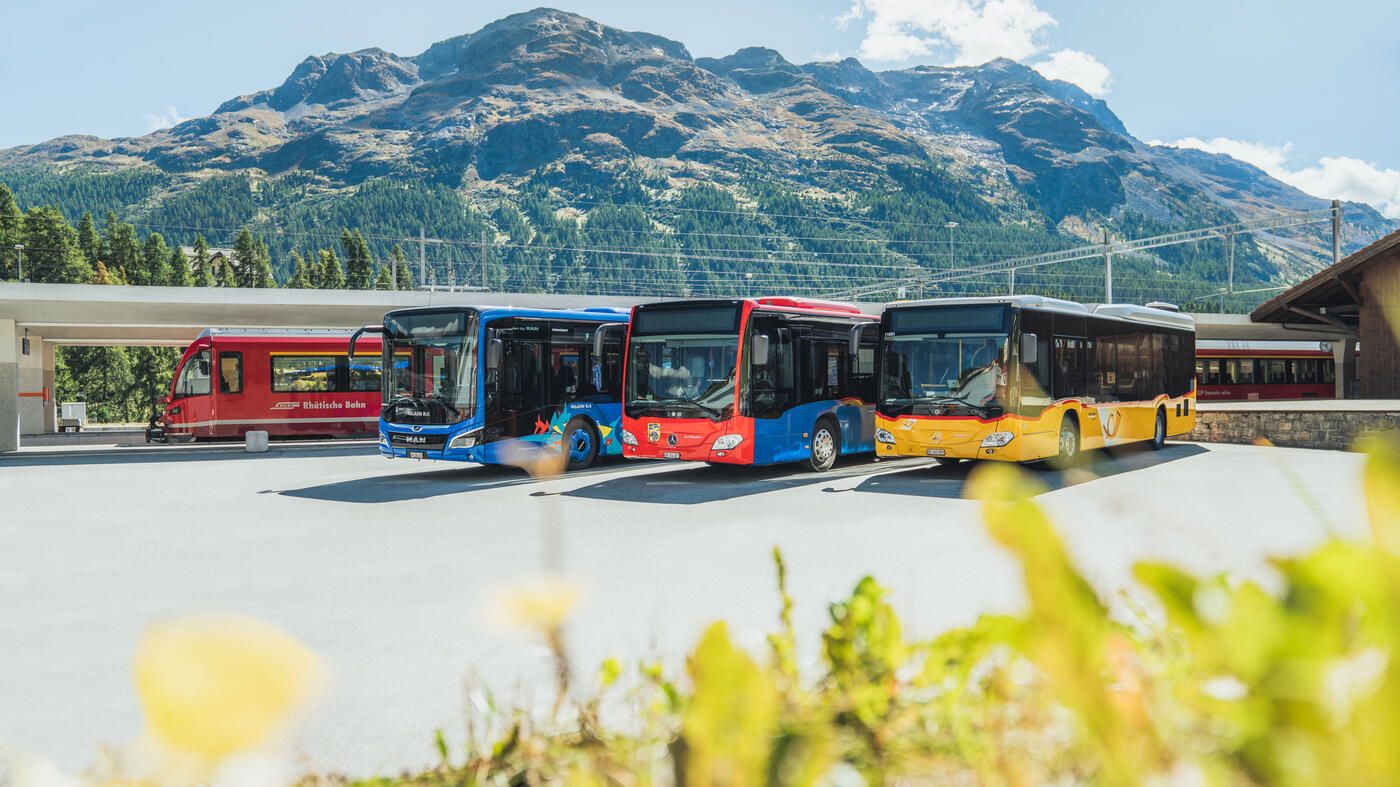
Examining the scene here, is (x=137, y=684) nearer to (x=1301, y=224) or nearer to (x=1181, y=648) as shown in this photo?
(x=1181, y=648)

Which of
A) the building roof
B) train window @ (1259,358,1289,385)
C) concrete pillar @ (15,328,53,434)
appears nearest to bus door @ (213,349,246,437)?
concrete pillar @ (15,328,53,434)

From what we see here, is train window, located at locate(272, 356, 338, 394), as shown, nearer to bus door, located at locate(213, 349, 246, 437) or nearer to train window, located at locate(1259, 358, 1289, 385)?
bus door, located at locate(213, 349, 246, 437)

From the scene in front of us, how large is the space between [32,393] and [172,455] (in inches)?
666

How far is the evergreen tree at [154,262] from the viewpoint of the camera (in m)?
90.4

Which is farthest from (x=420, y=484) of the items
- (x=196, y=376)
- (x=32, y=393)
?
(x=32, y=393)

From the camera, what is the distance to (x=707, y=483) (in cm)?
1565

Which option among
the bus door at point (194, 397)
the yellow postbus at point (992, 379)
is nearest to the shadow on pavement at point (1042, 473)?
the yellow postbus at point (992, 379)

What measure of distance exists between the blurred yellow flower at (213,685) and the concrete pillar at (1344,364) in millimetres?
46541

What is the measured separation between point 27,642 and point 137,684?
22.9 feet

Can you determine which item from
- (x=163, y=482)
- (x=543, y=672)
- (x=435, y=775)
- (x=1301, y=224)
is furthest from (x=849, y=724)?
(x=1301, y=224)

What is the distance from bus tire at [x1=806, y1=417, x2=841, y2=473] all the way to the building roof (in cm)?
1715

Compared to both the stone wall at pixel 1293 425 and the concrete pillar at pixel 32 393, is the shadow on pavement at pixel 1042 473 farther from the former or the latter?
the concrete pillar at pixel 32 393

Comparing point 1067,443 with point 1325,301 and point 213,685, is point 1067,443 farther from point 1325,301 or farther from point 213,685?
point 1325,301

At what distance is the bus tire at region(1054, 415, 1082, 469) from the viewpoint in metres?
15.8
